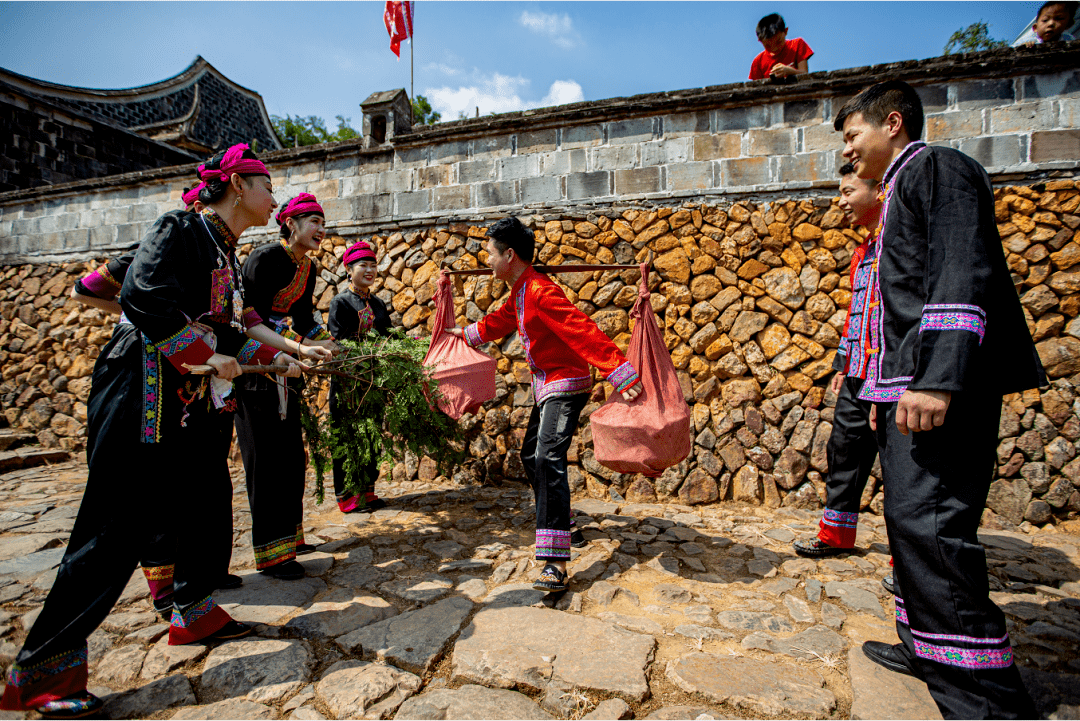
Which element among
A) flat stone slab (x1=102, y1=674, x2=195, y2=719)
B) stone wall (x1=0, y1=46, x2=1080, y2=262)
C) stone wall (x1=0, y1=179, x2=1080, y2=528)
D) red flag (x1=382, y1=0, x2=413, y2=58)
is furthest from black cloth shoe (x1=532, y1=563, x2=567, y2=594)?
red flag (x1=382, y1=0, x2=413, y2=58)

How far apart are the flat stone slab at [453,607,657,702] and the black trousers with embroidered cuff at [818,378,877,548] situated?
1.63 meters

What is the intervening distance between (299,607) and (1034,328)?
526cm

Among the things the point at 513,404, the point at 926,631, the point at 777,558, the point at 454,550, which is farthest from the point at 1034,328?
the point at 454,550

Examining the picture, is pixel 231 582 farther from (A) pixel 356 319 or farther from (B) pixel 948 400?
(B) pixel 948 400

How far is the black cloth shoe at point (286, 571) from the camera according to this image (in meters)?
2.95

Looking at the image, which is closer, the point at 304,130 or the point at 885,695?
the point at 885,695

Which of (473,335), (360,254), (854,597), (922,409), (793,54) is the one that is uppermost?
(793,54)

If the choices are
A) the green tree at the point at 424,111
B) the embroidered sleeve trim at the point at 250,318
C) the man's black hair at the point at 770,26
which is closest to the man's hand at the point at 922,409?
the embroidered sleeve trim at the point at 250,318

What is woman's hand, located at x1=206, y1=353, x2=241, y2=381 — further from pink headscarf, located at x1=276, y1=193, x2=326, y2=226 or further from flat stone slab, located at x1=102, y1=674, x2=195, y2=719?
pink headscarf, located at x1=276, y1=193, x2=326, y2=226

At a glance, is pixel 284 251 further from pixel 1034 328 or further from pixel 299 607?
pixel 1034 328

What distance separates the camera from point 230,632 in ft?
7.47

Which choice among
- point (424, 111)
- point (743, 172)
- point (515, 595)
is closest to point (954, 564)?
point (515, 595)

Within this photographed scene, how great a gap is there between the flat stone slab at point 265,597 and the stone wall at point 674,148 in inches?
148

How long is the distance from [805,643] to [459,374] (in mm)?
2451
